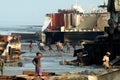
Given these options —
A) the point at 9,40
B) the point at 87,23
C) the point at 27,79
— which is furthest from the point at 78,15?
the point at 27,79

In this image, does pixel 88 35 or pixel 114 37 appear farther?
pixel 88 35

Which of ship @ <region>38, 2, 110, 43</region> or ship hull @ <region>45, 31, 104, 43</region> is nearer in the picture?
ship hull @ <region>45, 31, 104, 43</region>

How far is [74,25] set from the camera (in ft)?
288

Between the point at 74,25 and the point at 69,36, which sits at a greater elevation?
the point at 74,25

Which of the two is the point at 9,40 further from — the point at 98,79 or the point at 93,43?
the point at 98,79

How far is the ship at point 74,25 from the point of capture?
8336cm

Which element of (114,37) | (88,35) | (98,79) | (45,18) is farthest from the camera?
(45,18)

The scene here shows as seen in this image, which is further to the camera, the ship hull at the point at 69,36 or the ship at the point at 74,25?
the ship at the point at 74,25

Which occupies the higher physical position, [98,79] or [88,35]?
[98,79]

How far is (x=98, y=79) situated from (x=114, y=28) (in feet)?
74.3

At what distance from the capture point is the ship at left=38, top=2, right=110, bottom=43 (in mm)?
83363

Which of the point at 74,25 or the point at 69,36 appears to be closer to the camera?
the point at 69,36

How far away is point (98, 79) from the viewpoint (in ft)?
58.0

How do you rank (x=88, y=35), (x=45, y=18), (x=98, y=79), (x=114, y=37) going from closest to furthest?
(x=98, y=79) < (x=114, y=37) < (x=88, y=35) < (x=45, y=18)
